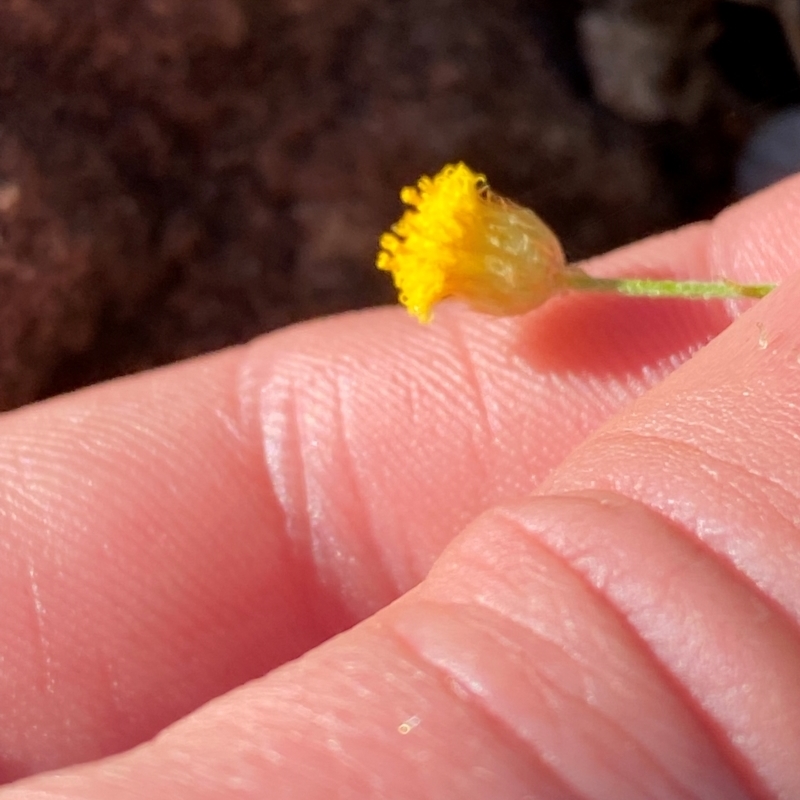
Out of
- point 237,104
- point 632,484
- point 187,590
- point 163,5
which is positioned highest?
point 163,5

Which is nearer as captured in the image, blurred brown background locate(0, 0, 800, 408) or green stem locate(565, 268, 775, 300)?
green stem locate(565, 268, 775, 300)

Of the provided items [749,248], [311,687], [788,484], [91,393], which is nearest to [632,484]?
[788,484]

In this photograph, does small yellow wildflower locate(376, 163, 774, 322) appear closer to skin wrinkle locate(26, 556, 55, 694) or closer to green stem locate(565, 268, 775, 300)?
green stem locate(565, 268, 775, 300)

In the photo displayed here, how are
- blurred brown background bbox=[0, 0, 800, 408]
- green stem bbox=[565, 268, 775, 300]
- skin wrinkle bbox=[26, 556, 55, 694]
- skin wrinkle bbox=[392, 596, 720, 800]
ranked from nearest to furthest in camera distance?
1. skin wrinkle bbox=[392, 596, 720, 800]
2. green stem bbox=[565, 268, 775, 300]
3. skin wrinkle bbox=[26, 556, 55, 694]
4. blurred brown background bbox=[0, 0, 800, 408]

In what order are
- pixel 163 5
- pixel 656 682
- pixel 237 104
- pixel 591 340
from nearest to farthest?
1. pixel 656 682
2. pixel 591 340
3. pixel 163 5
4. pixel 237 104

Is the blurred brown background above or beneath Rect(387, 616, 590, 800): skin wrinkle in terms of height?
above

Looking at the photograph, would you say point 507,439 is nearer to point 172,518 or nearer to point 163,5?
point 172,518

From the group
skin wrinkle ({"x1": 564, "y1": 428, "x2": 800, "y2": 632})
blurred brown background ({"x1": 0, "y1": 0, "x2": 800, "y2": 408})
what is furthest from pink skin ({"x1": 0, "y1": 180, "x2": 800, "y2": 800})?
blurred brown background ({"x1": 0, "y1": 0, "x2": 800, "y2": 408})
